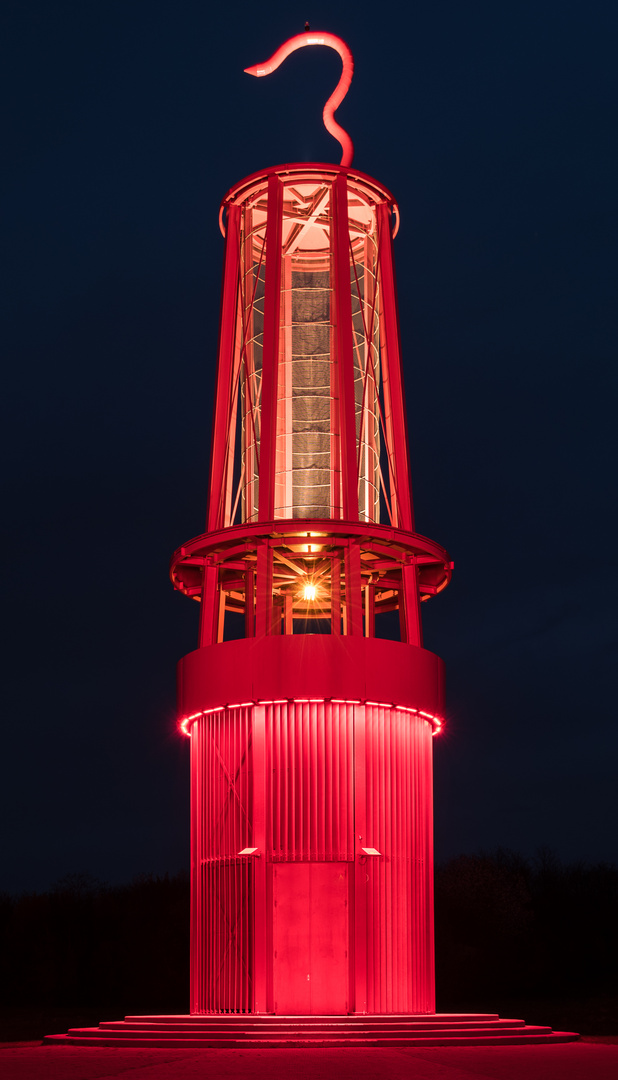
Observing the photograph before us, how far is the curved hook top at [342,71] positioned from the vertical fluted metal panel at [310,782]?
16.0m

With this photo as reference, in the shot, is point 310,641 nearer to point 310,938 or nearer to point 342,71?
point 310,938

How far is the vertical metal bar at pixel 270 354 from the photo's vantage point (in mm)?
31719

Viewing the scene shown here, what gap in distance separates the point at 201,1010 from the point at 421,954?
515 cm

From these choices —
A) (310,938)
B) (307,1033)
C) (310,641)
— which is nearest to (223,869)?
(310,938)

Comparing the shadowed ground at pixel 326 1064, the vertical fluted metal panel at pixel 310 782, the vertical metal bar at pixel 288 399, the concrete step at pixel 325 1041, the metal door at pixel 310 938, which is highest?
the vertical metal bar at pixel 288 399

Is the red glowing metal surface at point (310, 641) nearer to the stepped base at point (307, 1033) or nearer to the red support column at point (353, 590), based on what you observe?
the red support column at point (353, 590)

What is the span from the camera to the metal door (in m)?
27.6

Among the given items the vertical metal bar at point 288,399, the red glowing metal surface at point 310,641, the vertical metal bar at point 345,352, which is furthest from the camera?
the vertical metal bar at point 288,399

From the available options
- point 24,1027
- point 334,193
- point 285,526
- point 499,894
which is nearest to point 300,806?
point 285,526

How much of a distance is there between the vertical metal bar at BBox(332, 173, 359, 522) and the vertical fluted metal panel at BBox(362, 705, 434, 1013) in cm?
547

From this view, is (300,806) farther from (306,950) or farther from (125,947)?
(125,947)

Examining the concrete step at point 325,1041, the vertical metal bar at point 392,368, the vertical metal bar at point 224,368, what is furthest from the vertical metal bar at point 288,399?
the concrete step at point 325,1041

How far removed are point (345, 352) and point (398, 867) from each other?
1296cm

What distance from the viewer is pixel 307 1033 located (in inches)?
918
